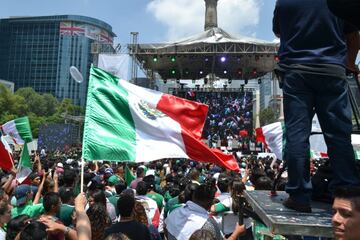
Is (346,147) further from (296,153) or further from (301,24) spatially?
(301,24)

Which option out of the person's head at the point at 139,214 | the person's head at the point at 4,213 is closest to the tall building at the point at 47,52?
the person's head at the point at 4,213

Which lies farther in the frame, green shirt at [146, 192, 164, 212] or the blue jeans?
green shirt at [146, 192, 164, 212]

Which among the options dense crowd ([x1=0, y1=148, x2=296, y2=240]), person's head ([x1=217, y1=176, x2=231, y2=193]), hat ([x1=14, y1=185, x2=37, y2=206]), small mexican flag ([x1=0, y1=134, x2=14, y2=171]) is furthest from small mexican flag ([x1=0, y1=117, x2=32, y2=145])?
person's head ([x1=217, y1=176, x2=231, y2=193])

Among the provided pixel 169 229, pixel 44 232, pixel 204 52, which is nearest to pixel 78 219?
pixel 44 232

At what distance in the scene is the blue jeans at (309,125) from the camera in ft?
7.30

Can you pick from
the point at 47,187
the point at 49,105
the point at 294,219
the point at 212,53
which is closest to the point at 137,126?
the point at 47,187

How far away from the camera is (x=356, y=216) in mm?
1616

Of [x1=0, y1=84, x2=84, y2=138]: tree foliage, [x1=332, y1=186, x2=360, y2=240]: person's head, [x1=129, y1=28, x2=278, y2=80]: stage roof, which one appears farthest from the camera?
[x1=0, y1=84, x2=84, y2=138]: tree foliage

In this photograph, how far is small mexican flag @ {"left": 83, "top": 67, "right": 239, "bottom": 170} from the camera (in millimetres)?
4051

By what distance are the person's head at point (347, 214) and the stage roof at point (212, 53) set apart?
1969 centimetres

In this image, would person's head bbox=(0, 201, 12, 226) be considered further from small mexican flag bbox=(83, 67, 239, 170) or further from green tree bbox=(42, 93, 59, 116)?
green tree bbox=(42, 93, 59, 116)

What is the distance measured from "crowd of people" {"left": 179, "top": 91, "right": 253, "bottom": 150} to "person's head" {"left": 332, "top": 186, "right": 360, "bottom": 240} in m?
25.8

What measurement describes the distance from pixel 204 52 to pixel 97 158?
19.8m

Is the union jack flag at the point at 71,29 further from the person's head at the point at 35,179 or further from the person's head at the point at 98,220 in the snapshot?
the person's head at the point at 98,220
